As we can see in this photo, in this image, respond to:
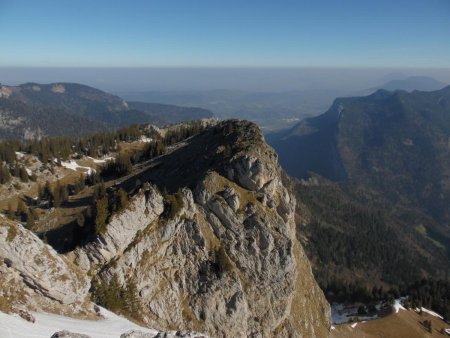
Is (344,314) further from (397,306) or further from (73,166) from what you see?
(73,166)

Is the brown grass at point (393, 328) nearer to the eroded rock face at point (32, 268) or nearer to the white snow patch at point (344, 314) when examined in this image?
the white snow patch at point (344, 314)

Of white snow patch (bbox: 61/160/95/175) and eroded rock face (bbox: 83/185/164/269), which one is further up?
eroded rock face (bbox: 83/185/164/269)

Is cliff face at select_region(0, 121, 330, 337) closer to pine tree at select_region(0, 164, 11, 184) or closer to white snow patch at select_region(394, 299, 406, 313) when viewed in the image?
white snow patch at select_region(394, 299, 406, 313)

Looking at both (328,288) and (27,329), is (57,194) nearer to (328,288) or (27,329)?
(27,329)

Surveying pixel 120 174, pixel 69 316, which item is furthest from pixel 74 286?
pixel 120 174

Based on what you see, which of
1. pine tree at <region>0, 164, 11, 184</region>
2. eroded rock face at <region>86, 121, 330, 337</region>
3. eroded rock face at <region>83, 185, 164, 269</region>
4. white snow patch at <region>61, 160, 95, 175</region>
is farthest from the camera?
white snow patch at <region>61, 160, 95, 175</region>

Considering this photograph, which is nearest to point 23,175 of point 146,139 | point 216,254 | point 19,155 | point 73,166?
point 73,166

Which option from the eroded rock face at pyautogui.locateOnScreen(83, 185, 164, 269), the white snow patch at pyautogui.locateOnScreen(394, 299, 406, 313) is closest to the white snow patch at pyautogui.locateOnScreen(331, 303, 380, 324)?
the white snow patch at pyautogui.locateOnScreen(394, 299, 406, 313)
